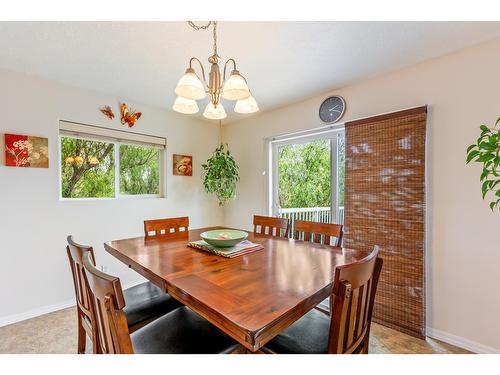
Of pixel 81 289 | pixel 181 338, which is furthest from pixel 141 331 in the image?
pixel 81 289

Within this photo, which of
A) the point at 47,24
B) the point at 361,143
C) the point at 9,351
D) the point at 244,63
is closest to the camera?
the point at 47,24

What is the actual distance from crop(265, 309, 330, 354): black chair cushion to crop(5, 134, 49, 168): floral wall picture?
2534 mm

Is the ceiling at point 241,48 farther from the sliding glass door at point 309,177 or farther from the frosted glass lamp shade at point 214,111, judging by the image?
the sliding glass door at point 309,177

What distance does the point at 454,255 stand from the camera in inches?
72.6

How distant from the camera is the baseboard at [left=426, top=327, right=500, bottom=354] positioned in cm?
171

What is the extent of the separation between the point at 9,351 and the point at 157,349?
1.60 metres

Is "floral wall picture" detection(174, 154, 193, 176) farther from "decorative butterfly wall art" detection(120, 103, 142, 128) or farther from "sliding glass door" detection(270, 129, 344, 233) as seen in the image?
"sliding glass door" detection(270, 129, 344, 233)

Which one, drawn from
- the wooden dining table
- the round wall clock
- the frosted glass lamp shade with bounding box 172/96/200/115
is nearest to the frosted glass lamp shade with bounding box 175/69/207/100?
the frosted glass lamp shade with bounding box 172/96/200/115

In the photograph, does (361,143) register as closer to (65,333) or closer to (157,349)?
(157,349)

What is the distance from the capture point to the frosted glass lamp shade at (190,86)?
130 cm

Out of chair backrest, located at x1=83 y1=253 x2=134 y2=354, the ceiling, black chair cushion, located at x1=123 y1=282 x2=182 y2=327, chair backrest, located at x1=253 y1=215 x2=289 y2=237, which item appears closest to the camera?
chair backrest, located at x1=83 y1=253 x2=134 y2=354

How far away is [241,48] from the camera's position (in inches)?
69.9

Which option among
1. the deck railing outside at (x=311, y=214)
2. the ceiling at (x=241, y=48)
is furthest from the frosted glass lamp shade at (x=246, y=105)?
the deck railing outside at (x=311, y=214)
